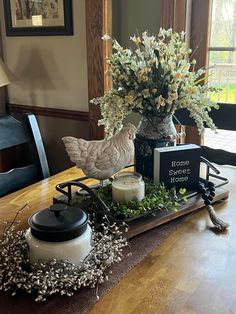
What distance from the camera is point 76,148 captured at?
1.21 meters

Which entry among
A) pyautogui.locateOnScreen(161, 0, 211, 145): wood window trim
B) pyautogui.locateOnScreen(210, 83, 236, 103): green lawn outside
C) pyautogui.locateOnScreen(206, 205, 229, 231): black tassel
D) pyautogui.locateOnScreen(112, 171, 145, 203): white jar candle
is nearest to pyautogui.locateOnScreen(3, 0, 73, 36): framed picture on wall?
pyautogui.locateOnScreen(161, 0, 211, 145): wood window trim

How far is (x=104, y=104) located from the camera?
1.41 m

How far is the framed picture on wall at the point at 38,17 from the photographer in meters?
2.52

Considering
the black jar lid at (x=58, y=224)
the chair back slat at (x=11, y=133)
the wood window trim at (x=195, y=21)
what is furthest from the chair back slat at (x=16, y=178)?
the wood window trim at (x=195, y=21)

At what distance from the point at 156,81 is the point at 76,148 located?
1.20 ft

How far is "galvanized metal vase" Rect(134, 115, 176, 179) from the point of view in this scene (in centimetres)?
138

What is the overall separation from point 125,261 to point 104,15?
1775 millimetres

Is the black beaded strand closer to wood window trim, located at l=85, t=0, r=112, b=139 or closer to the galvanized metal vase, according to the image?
the galvanized metal vase

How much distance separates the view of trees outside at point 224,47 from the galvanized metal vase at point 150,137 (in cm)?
104

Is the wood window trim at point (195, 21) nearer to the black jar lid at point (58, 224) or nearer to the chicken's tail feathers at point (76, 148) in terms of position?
the chicken's tail feathers at point (76, 148)

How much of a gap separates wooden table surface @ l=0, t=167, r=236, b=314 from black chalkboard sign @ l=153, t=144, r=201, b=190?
14 cm

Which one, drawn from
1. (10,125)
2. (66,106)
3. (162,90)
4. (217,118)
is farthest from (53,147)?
(162,90)

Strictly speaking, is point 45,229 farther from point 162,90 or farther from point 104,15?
point 104,15

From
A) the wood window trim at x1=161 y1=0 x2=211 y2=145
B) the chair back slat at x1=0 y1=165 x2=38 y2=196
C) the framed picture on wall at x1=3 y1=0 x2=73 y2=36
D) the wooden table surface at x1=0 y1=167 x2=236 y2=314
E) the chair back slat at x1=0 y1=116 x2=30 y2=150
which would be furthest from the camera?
the framed picture on wall at x1=3 y1=0 x2=73 y2=36
